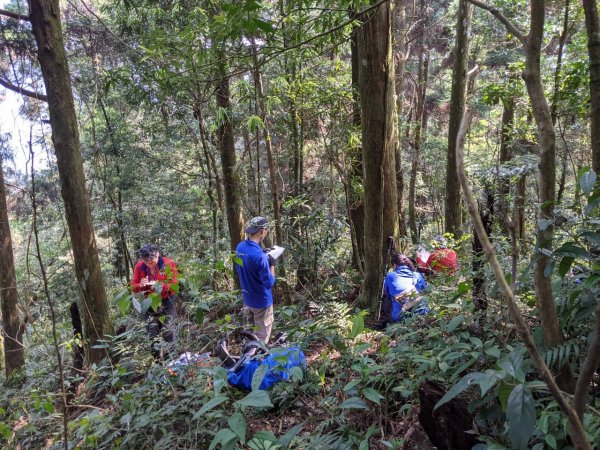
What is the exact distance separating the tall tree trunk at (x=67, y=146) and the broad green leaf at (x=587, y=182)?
5032mm

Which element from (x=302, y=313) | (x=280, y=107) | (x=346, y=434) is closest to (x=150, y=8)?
(x=280, y=107)

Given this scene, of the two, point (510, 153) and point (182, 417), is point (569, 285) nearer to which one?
point (182, 417)

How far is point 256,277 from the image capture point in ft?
15.7

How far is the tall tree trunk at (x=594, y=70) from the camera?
2.12m

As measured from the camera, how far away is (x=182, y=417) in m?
2.79

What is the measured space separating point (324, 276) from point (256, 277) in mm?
3032

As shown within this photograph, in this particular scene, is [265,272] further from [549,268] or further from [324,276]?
[549,268]

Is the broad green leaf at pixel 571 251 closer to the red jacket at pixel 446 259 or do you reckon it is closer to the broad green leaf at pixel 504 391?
the broad green leaf at pixel 504 391

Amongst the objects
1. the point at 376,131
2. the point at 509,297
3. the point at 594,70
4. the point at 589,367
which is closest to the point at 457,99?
the point at 376,131

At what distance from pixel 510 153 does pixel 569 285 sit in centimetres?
802

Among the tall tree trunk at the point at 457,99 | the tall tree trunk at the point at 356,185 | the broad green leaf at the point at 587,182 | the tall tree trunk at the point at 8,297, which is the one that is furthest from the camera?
the tall tree trunk at the point at 8,297

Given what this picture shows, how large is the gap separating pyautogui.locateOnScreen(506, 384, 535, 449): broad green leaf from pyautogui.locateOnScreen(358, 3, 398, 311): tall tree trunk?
412 cm

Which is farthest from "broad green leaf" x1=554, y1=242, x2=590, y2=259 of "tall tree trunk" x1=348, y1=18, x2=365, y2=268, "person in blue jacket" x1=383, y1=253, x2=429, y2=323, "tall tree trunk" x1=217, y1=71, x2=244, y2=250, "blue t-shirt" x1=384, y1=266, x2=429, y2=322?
"tall tree trunk" x1=217, y1=71, x2=244, y2=250

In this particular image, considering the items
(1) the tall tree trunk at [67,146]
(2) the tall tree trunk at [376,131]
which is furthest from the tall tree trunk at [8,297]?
(2) the tall tree trunk at [376,131]
